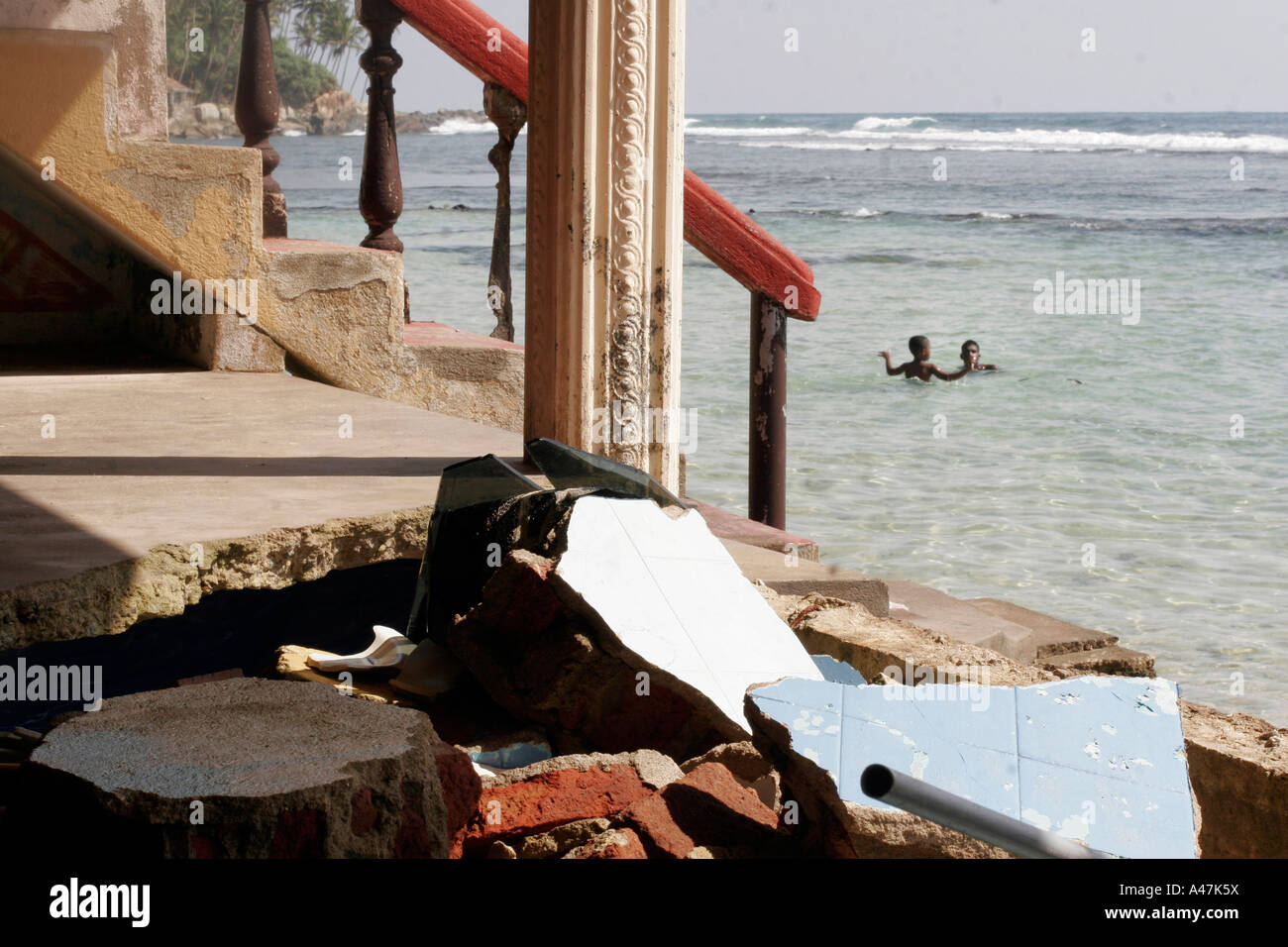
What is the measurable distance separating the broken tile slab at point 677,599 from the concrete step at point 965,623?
125 cm

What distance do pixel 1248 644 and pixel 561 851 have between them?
16.2ft

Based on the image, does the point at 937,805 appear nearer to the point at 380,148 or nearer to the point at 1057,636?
the point at 1057,636

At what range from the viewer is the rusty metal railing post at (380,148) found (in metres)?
4.90

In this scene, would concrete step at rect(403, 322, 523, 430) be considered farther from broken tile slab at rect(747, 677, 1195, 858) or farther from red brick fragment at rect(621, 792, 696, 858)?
red brick fragment at rect(621, 792, 696, 858)

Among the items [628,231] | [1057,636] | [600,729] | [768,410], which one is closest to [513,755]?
[600,729]

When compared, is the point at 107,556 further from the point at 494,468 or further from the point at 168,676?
the point at 494,468

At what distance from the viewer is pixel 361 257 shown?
482cm

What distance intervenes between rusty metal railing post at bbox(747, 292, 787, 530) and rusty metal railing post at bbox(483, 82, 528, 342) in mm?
953

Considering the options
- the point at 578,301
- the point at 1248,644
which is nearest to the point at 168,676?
the point at 578,301

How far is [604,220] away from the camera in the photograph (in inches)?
140

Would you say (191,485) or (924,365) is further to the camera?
(924,365)

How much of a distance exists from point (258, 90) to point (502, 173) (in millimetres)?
1116

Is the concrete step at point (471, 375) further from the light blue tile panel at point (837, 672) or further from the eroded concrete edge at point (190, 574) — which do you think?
the light blue tile panel at point (837, 672)

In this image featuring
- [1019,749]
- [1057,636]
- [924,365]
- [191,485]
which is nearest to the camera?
[1019,749]
